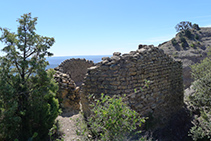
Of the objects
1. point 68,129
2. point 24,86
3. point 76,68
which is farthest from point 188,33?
point 24,86

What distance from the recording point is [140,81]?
597 centimetres

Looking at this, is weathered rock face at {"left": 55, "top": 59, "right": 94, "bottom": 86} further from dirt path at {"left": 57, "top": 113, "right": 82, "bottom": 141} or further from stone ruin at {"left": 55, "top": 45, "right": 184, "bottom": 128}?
stone ruin at {"left": 55, "top": 45, "right": 184, "bottom": 128}

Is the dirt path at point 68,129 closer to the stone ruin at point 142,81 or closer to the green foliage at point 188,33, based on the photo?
the stone ruin at point 142,81

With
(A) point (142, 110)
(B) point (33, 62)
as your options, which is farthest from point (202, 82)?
(B) point (33, 62)

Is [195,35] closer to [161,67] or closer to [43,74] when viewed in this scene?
[161,67]

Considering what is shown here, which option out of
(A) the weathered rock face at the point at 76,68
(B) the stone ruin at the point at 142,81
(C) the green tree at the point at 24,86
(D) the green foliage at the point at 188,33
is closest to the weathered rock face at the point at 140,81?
(B) the stone ruin at the point at 142,81

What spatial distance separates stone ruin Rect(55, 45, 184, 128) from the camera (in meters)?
5.67

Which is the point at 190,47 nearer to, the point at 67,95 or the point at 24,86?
the point at 67,95

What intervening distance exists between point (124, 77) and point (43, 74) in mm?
2782

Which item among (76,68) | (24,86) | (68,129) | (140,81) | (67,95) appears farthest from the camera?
(76,68)

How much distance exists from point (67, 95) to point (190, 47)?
94.2 ft

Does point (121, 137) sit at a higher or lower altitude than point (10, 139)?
higher

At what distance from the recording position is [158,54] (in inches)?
274

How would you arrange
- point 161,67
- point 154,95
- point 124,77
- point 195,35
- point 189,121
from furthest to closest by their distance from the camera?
point 195,35, point 189,121, point 161,67, point 154,95, point 124,77
